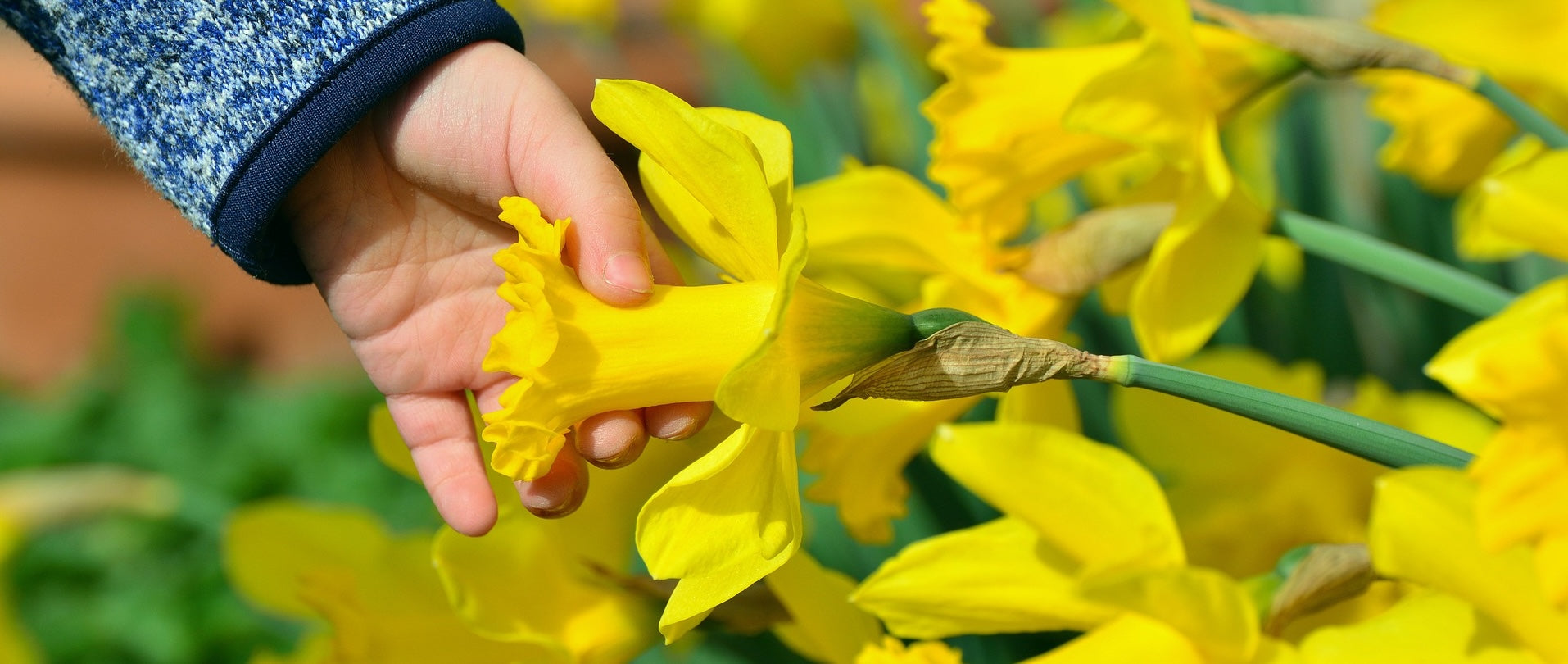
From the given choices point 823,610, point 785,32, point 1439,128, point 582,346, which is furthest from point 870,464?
point 785,32

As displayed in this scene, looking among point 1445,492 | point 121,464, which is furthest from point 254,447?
point 1445,492

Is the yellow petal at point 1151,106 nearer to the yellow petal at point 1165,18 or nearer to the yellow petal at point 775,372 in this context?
the yellow petal at point 1165,18

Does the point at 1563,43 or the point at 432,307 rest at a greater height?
the point at 1563,43

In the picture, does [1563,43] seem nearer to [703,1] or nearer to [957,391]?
[957,391]

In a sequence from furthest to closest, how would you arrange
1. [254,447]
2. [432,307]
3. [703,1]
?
[254,447] → [703,1] → [432,307]

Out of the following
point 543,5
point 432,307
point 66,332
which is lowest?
point 66,332

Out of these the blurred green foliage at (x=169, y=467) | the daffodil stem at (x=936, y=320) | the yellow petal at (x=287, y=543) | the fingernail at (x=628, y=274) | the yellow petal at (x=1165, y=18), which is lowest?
the blurred green foliage at (x=169, y=467)

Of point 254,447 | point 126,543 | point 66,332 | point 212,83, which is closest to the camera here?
point 212,83

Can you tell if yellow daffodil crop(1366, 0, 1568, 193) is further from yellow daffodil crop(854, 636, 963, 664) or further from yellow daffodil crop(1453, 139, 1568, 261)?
yellow daffodil crop(854, 636, 963, 664)

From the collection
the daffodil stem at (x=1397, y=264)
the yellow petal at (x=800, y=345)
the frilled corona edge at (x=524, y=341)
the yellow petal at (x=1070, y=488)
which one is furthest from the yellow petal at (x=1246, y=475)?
the frilled corona edge at (x=524, y=341)
